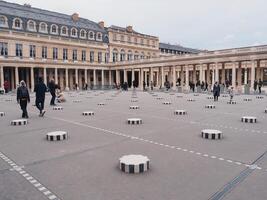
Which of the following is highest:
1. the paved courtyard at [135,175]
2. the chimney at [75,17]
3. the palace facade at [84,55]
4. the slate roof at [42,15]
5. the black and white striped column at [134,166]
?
the chimney at [75,17]

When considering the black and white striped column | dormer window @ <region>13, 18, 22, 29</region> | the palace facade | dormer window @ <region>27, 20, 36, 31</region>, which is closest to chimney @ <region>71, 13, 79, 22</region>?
the palace facade

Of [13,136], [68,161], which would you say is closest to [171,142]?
[68,161]

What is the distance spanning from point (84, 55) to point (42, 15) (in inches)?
509

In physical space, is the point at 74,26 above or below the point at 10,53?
above

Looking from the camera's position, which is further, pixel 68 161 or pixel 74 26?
pixel 74 26

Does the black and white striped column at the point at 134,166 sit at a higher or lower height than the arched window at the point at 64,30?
lower

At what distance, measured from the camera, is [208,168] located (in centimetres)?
518

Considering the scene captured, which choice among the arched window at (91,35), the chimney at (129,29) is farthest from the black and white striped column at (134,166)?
the chimney at (129,29)

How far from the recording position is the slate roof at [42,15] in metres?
50.5

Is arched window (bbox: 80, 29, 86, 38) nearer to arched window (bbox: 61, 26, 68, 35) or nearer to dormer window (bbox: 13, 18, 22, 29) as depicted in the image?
arched window (bbox: 61, 26, 68, 35)

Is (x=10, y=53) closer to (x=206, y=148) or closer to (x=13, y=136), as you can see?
(x=13, y=136)

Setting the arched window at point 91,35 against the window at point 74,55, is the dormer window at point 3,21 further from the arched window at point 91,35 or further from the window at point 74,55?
the arched window at point 91,35

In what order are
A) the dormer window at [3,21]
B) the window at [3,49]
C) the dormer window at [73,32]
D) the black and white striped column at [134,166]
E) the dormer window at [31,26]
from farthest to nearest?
the dormer window at [73,32] → the dormer window at [31,26] → the dormer window at [3,21] → the window at [3,49] → the black and white striped column at [134,166]

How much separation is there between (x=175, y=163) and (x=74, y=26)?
6024 cm
